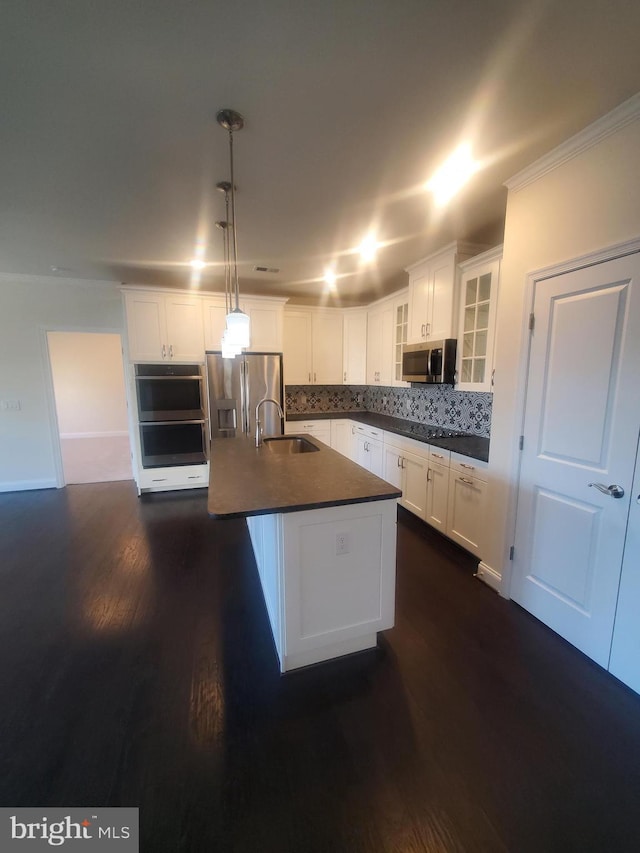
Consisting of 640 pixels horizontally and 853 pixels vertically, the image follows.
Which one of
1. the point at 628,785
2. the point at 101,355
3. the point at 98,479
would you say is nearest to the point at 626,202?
the point at 628,785

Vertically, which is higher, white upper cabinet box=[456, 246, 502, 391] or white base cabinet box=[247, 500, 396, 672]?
white upper cabinet box=[456, 246, 502, 391]

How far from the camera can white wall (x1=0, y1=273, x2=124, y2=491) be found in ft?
13.1

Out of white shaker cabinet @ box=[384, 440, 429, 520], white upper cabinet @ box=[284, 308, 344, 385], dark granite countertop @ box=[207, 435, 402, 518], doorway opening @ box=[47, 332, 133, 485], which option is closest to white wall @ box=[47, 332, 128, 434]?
doorway opening @ box=[47, 332, 133, 485]

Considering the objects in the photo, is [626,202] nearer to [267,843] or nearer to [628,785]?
[628,785]

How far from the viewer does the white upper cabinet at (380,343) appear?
4.26m

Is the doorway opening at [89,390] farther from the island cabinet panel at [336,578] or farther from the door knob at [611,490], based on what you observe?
the door knob at [611,490]

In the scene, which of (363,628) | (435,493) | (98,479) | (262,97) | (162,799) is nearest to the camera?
(162,799)

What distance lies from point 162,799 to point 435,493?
255 cm

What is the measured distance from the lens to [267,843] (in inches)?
42.4

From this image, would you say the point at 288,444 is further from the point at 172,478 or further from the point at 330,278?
the point at 330,278

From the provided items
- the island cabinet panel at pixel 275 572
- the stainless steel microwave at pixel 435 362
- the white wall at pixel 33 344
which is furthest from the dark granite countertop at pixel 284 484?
the white wall at pixel 33 344

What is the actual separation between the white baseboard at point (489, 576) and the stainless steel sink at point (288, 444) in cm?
157

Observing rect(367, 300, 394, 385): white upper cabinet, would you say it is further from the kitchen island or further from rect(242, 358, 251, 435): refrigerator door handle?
the kitchen island

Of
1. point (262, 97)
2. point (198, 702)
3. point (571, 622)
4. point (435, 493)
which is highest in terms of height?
point (262, 97)
